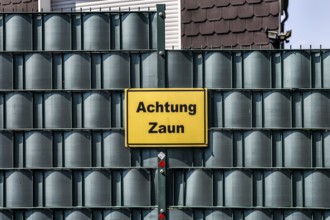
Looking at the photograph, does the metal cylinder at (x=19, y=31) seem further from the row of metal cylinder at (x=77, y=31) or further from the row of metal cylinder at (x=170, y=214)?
the row of metal cylinder at (x=170, y=214)

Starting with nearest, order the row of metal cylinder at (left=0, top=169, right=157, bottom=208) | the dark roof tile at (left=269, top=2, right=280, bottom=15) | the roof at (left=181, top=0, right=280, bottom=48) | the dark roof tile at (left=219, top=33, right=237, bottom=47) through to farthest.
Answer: the row of metal cylinder at (left=0, top=169, right=157, bottom=208) → the dark roof tile at (left=269, top=2, right=280, bottom=15) → the roof at (left=181, top=0, right=280, bottom=48) → the dark roof tile at (left=219, top=33, right=237, bottom=47)

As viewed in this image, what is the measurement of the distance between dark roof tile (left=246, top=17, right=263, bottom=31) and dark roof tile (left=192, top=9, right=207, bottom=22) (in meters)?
1.42

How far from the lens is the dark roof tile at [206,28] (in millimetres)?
15625

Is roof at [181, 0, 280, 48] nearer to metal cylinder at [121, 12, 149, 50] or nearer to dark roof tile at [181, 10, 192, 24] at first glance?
dark roof tile at [181, 10, 192, 24]

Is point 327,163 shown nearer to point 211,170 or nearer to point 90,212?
point 211,170

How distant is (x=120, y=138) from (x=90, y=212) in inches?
74.4

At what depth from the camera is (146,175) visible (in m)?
11.6

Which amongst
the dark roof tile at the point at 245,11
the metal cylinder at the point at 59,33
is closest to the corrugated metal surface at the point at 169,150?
the metal cylinder at the point at 59,33

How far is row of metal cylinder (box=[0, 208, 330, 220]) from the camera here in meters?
11.4

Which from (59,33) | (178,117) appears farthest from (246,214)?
(59,33)

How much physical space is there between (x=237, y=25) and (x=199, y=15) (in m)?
1.30

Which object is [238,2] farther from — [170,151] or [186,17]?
[170,151]

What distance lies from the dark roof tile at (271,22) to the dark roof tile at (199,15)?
6.25ft

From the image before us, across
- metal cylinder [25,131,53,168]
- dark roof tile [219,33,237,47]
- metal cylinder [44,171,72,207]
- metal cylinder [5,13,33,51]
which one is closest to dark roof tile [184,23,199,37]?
dark roof tile [219,33,237,47]
